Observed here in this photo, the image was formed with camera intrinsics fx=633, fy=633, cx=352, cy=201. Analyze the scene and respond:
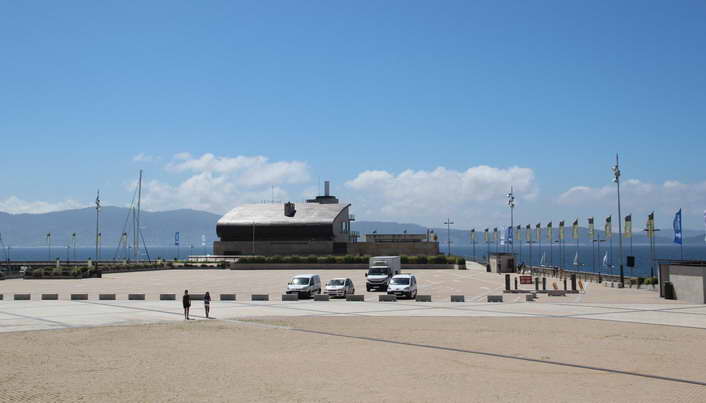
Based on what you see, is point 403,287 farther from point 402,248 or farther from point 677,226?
point 402,248

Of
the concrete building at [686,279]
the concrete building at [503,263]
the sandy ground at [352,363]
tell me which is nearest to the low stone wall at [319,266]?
the concrete building at [503,263]

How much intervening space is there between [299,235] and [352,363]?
94704 mm

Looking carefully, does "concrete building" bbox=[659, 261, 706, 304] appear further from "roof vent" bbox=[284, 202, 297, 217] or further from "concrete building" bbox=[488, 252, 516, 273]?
"roof vent" bbox=[284, 202, 297, 217]

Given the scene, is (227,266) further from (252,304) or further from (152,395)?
(152,395)

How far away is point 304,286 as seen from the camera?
40938mm

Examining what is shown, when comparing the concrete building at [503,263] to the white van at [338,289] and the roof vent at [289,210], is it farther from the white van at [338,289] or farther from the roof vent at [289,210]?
the roof vent at [289,210]

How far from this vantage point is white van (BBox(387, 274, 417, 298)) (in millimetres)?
39616

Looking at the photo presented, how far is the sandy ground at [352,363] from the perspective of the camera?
14344 mm

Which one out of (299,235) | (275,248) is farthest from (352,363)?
(299,235)

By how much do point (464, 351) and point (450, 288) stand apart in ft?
99.5

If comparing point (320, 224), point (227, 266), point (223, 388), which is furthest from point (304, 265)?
point (223, 388)

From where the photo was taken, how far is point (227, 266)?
290 ft

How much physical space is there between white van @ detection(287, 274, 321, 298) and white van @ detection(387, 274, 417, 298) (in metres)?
A: 5.18

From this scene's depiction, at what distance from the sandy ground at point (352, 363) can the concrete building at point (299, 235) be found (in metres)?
73.1
